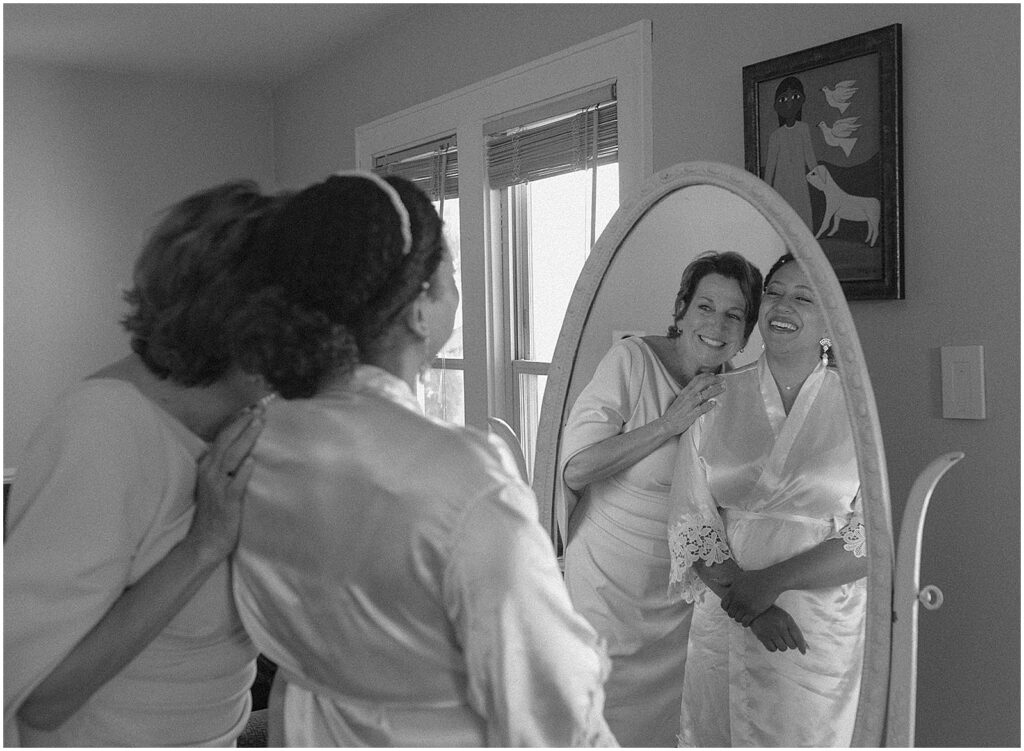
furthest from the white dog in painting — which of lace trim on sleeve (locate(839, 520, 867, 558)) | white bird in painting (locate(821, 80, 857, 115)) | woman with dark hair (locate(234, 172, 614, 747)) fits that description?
woman with dark hair (locate(234, 172, 614, 747))

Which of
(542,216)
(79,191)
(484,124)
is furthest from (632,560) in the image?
(79,191)

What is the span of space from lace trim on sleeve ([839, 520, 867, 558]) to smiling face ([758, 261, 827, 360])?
0.25 m

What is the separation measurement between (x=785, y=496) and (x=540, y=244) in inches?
54.6

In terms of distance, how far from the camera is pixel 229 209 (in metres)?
0.99

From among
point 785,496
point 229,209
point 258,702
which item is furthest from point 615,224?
point 258,702

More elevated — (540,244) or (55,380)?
(540,244)

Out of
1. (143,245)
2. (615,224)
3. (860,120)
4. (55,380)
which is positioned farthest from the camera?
(55,380)

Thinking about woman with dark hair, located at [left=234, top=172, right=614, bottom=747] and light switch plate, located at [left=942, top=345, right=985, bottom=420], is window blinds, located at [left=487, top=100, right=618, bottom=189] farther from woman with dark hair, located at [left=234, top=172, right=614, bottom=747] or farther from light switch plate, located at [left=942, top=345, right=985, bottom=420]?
woman with dark hair, located at [left=234, top=172, right=614, bottom=747]

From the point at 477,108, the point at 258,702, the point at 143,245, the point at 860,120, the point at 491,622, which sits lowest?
the point at 258,702

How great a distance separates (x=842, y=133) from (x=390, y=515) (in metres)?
1.24

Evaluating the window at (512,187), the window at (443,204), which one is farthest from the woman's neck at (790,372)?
→ the window at (443,204)

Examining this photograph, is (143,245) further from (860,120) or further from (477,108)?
(477,108)

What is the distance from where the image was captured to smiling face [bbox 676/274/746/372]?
162 cm

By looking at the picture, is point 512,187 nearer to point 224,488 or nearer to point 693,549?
point 693,549
